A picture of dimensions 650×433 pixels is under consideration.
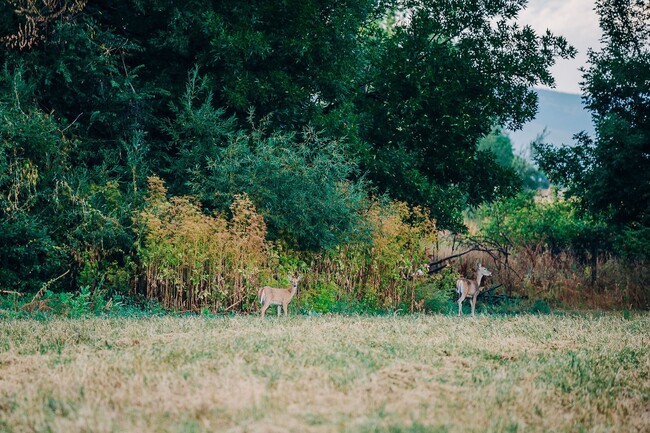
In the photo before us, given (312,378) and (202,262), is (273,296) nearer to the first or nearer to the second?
(202,262)

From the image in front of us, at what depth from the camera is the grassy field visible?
16.6 ft

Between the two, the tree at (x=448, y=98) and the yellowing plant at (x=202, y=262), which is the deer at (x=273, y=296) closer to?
the yellowing plant at (x=202, y=262)

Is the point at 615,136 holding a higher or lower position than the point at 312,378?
higher

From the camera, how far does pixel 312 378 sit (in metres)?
6.08

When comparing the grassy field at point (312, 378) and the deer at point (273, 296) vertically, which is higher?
the deer at point (273, 296)

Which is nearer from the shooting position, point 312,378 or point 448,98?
point 312,378

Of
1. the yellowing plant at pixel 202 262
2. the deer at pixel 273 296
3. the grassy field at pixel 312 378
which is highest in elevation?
the yellowing plant at pixel 202 262

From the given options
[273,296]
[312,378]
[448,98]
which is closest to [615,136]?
[448,98]

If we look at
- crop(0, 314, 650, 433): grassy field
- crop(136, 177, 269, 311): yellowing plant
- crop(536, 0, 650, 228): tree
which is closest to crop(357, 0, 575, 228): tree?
crop(536, 0, 650, 228): tree

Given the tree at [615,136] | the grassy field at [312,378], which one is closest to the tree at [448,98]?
the tree at [615,136]

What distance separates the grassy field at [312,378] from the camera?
505 cm

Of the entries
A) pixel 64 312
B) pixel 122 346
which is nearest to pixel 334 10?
pixel 64 312

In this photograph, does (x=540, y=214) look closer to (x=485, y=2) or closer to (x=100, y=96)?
(x=485, y=2)

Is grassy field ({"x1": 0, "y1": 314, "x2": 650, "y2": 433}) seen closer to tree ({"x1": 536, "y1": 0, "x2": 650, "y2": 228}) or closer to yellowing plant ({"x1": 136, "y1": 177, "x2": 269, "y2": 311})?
yellowing plant ({"x1": 136, "y1": 177, "x2": 269, "y2": 311})
